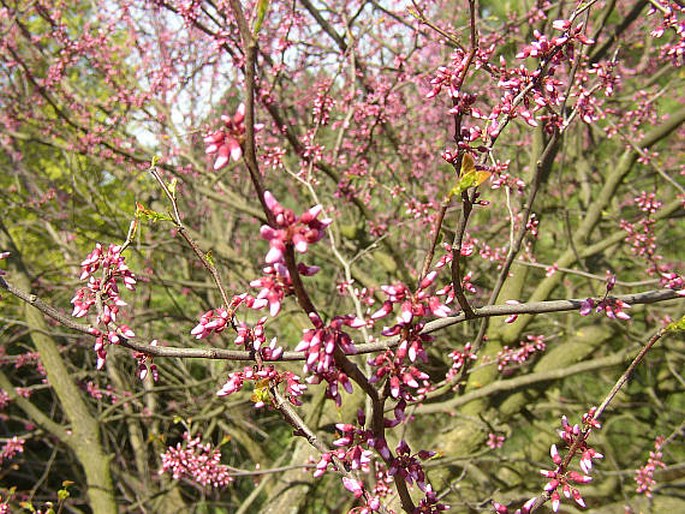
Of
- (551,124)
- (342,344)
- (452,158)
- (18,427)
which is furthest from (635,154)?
(18,427)

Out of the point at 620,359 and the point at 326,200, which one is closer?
the point at 620,359

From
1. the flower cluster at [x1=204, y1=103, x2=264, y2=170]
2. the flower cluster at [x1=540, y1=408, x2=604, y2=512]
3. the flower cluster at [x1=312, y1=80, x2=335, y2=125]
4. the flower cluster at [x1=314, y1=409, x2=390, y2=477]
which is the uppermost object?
the flower cluster at [x1=312, y1=80, x2=335, y2=125]

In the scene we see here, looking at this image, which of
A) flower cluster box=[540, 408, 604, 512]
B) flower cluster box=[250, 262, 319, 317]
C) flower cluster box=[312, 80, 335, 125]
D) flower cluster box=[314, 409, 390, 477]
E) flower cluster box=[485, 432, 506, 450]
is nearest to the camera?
flower cluster box=[250, 262, 319, 317]

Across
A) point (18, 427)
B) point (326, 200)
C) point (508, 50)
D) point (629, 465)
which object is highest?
point (508, 50)

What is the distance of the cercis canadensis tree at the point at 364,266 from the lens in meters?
1.48

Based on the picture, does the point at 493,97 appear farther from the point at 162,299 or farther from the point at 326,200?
the point at 162,299

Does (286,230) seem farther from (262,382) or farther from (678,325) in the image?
(678,325)

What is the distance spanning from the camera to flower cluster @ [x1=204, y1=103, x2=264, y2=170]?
3.28 ft

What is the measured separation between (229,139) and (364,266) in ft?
24.1

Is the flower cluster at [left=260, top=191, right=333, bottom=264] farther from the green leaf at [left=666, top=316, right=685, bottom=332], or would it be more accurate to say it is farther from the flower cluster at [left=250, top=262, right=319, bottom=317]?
the green leaf at [left=666, top=316, right=685, bottom=332]

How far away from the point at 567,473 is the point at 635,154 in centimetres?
398

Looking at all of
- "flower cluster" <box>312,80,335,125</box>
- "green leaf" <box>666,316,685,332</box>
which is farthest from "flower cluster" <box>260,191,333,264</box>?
"flower cluster" <box>312,80,335,125</box>

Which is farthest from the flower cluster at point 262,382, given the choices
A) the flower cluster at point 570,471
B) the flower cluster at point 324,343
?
the flower cluster at point 570,471

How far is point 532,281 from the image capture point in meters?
7.89
